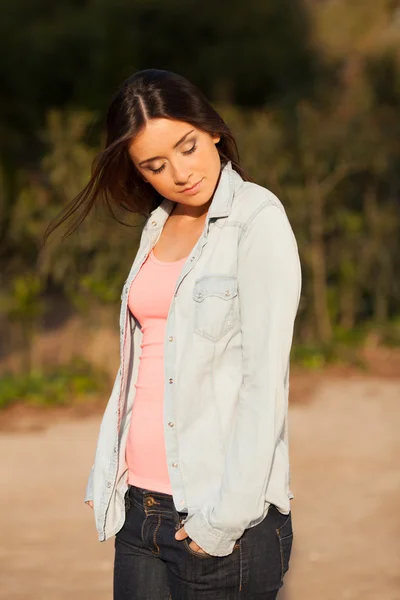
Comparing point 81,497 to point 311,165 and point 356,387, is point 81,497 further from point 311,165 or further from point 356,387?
point 311,165

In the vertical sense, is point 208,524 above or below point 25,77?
below

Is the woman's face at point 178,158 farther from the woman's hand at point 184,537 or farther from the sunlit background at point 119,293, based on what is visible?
the sunlit background at point 119,293

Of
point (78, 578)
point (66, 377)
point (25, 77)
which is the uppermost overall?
point (25, 77)

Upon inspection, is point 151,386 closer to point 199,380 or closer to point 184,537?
point 199,380

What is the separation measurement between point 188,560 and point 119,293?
5.73 meters

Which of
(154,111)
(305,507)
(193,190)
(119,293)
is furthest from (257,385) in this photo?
(119,293)

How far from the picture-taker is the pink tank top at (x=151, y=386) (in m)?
1.87

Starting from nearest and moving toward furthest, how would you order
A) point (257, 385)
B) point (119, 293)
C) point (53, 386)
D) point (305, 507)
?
point (257, 385) < point (305, 507) < point (53, 386) < point (119, 293)

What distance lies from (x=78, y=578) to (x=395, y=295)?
17.3ft

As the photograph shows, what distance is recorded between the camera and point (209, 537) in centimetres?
170

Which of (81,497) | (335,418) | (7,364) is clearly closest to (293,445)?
(335,418)

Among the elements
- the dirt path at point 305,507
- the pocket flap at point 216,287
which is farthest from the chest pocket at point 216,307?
the dirt path at point 305,507

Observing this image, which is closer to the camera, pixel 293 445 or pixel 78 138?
pixel 293 445

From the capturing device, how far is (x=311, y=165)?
8.11 metres
